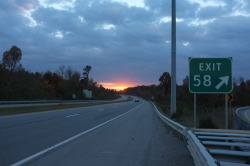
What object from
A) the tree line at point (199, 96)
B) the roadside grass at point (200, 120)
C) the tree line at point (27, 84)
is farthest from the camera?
the tree line at point (199, 96)

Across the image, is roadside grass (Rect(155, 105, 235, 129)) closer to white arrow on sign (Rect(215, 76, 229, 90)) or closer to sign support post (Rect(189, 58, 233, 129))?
sign support post (Rect(189, 58, 233, 129))

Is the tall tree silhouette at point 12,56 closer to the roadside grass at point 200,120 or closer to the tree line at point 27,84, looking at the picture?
the tree line at point 27,84

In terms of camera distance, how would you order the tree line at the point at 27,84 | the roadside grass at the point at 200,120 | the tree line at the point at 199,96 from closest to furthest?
the roadside grass at the point at 200,120 < the tree line at the point at 27,84 < the tree line at the point at 199,96

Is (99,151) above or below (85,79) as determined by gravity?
below

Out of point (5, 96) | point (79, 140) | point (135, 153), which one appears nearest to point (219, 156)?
point (135, 153)

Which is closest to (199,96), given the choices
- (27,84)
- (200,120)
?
(27,84)

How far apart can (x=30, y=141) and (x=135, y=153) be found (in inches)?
162

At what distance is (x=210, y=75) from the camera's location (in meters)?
10.4

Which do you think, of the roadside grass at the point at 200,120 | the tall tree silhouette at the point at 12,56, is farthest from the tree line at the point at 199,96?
the tall tree silhouette at the point at 12,56

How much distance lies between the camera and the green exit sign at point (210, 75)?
1003cm

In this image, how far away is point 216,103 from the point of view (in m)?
81.6

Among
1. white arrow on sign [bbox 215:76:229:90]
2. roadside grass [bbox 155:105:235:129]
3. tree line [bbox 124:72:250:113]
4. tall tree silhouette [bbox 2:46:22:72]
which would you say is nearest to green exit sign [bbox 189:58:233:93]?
white arrow on sign [bbox 215:76:229:90]

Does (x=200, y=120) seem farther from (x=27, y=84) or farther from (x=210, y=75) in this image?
(x=27, y=84)

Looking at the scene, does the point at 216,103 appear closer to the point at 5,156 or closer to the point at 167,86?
the point at 167,86
